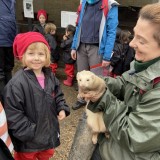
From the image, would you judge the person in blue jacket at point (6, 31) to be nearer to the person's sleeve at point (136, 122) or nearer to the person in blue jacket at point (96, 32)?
the person in blue jacket at point (96, 32)

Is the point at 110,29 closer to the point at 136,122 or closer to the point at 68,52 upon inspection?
the point at 68,52

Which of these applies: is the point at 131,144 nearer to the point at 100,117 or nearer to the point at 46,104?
the point at 100,117

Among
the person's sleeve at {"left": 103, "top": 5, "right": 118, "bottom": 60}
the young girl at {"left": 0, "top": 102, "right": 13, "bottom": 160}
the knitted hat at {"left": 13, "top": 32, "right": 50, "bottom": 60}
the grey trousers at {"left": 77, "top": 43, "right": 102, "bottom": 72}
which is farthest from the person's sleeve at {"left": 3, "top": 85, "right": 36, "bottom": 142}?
the grey trousers at {"left": 77, "top": 43, "right": 102, "bottom": 72}

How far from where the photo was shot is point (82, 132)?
2.45 m

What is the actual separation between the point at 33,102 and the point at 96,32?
195cm

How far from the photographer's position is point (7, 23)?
4008 mm

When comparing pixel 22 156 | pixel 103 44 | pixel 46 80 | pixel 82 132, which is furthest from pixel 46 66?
pixel 103 44

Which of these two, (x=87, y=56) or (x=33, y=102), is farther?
(x=87, y=56)

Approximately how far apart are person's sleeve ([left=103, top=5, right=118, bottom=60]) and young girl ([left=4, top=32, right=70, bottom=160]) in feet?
4.80

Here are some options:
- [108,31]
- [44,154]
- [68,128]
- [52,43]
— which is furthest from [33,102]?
[52,43]

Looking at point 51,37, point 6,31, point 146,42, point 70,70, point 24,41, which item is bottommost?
point 70,70

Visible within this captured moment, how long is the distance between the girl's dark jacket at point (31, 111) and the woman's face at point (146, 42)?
104 centimetres

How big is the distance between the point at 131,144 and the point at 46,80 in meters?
1.16

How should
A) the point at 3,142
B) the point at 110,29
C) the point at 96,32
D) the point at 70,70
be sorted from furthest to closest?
the point at 70,70 → the point at 96,32 → the point at 110,29 → the point at 3,142
